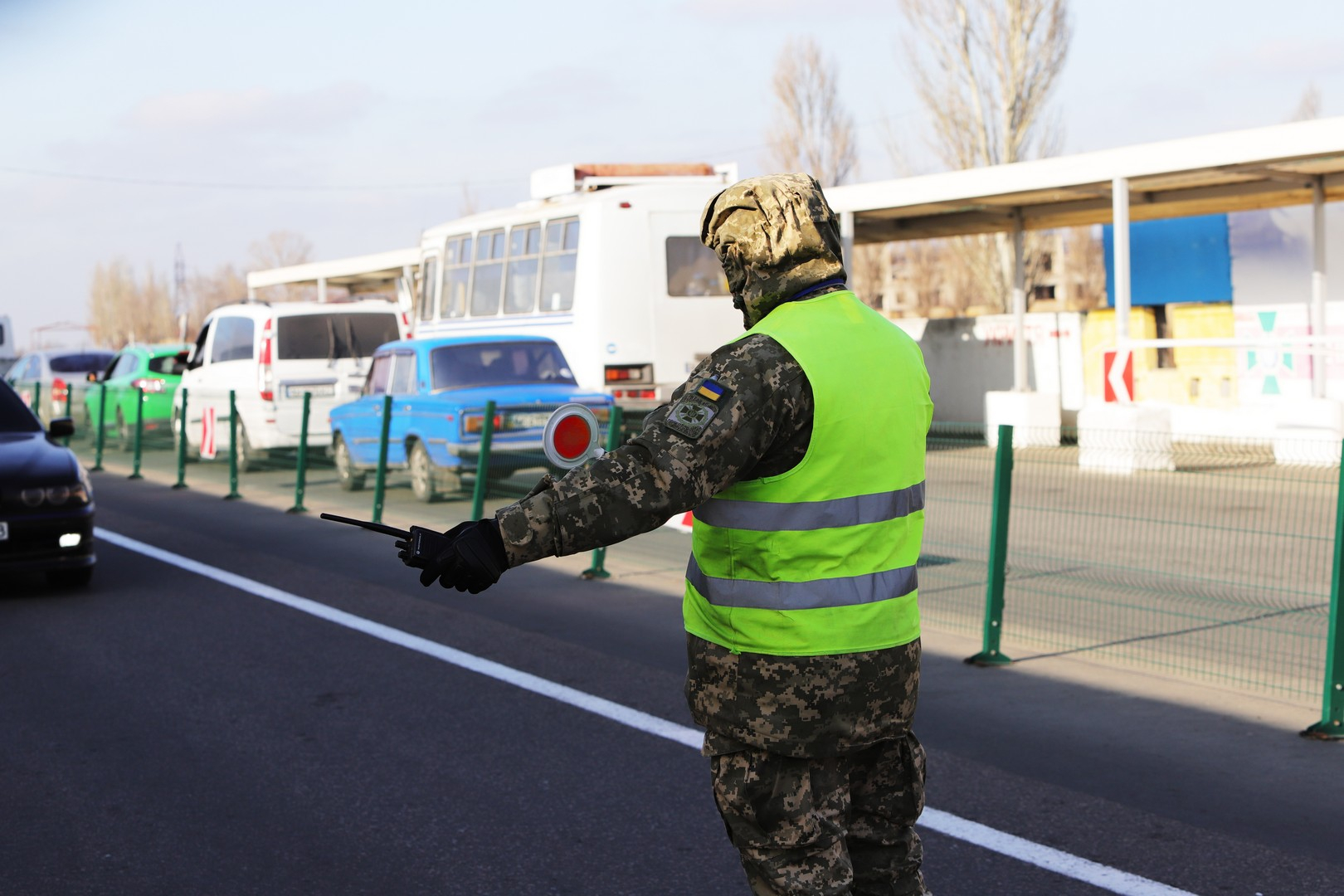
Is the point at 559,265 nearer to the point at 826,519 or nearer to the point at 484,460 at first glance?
the point at 484,460

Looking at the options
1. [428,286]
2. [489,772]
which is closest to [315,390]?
[428,286]

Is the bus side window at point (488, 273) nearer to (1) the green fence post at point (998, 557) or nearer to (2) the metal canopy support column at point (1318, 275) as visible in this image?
(2) the metal canopy support column at point (1318, 275)

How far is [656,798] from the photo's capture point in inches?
210

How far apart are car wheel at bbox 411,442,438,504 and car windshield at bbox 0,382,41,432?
162 inches

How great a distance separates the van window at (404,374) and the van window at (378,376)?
0.22 meters

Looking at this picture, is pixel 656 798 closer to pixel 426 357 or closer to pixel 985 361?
pixel 426 357

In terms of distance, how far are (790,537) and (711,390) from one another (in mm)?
343

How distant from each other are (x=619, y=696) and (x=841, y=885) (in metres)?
4.05

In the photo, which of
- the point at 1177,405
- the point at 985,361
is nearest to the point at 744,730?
the point at 1177,405

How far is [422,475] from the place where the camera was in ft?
46.7

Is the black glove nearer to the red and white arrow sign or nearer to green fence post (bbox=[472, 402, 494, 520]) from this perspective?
green fence post (bbox=[472, 402, 494, 520])

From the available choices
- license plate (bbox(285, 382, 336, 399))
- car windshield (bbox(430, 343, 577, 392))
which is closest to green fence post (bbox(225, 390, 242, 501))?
license plate (bbox(285, 382, 336, 399))

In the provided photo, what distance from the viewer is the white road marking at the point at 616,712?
14.8 ft

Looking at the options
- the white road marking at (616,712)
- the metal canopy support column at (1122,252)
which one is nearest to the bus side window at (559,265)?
the metal canopy support column at (1122,252)
